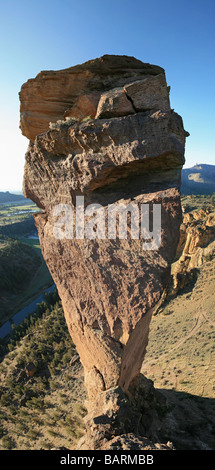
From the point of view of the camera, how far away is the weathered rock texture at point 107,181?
831 centimetres

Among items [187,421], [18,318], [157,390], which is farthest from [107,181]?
[18,318]

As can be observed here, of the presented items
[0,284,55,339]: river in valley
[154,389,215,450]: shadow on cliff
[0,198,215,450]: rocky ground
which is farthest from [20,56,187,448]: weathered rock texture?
[0,284,55,339]: river in valley

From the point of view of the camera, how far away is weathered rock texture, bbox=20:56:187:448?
8.31m

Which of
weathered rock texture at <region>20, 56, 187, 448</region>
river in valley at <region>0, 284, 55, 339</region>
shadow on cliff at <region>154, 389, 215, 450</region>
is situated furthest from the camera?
river in valley at <region>0, 284, 55, 339</region>

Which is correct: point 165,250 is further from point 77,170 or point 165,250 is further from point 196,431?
point 196,431

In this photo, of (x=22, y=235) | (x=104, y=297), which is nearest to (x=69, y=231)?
(x=104, y=297)

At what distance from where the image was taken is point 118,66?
10477 mm

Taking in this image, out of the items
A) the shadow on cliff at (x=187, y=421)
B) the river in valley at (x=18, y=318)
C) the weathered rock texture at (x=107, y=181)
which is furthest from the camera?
the river in valley at (x=18, y=318)

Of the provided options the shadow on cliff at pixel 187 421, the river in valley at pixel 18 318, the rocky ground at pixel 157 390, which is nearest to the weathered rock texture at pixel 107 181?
the rocky ground at pixel 157 390

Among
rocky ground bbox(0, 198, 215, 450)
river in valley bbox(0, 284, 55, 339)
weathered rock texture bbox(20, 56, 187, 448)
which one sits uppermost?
weathered rock texture bbox(20, 56, 187, 448)

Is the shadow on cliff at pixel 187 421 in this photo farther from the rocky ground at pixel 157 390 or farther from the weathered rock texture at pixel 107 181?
the weathered rock texture at pixel 107 181

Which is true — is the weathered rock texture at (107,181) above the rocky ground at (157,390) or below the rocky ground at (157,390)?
above

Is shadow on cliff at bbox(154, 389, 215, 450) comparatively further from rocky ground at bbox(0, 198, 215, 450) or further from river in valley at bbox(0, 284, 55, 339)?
river in valley at bbox(0, 284, 55, 339)

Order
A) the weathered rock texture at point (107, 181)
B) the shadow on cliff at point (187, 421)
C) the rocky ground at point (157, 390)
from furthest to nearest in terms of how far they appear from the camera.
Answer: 1. the rocky ground at point (157, 390)
2. the shadow on cliff at point (187, 421)
3. the weathered rock texture at point (107, 181)
